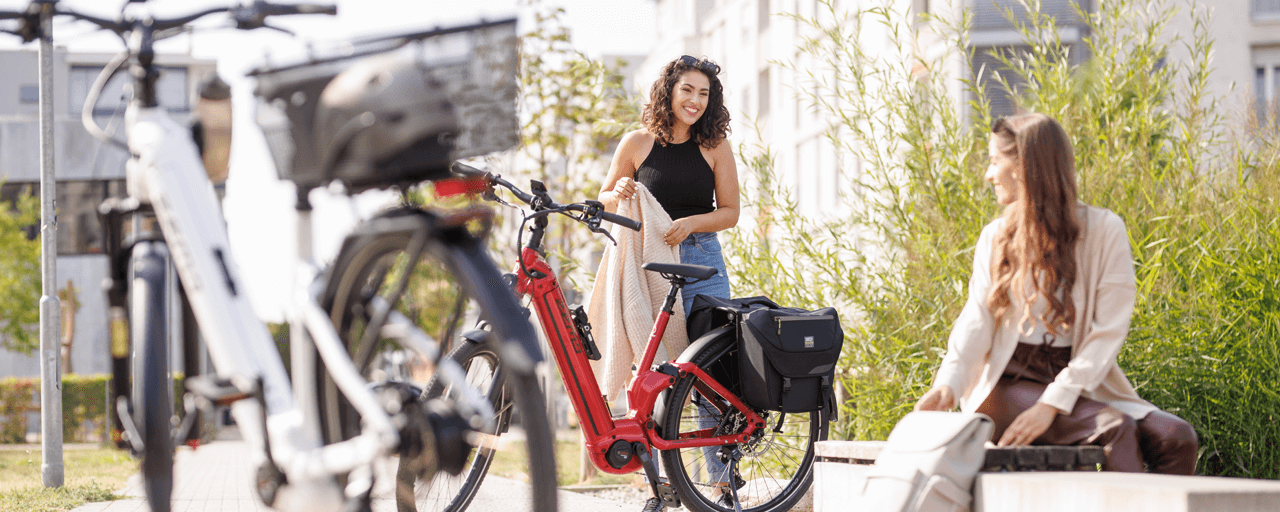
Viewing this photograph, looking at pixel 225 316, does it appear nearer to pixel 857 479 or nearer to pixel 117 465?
pixel 857 479

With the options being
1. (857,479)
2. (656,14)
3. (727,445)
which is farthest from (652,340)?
(656,14)

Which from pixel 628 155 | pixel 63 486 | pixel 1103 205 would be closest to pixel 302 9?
pixel 628 155

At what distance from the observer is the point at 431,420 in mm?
1878

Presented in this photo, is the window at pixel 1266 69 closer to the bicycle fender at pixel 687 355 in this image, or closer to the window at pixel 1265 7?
the window at pixel 1265 7

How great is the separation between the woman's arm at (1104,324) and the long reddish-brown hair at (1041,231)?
0.22ft

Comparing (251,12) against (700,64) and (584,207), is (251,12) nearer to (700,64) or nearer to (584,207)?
(584,207)

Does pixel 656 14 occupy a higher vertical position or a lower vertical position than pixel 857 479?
higher

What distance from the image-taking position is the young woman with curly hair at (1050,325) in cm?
264

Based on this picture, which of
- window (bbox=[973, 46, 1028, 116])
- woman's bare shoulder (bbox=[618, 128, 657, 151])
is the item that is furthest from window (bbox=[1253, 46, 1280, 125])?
woman's bare shoulder (bbox=[618, 128, 657, 151])

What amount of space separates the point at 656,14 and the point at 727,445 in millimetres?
42112

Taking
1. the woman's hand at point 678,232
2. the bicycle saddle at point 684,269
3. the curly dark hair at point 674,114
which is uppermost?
Result: the curly dark hair at point 674,114

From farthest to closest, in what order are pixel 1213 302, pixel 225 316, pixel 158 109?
1. pixel 1213 302
2. pixel 158 109
3. pixel 225 316

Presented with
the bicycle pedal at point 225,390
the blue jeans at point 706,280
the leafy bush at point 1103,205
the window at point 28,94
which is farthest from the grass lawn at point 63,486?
the window at point 28,94

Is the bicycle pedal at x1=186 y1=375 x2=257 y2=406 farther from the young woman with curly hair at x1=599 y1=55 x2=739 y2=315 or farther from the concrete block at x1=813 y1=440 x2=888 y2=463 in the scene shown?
the young woman with curly hair at x1=599 y1=55 x2=739 y2=315
